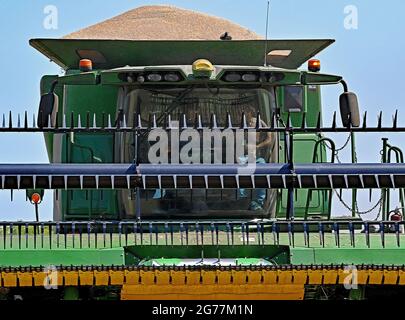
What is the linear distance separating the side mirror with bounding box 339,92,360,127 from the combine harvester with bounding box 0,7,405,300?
1 centimetres

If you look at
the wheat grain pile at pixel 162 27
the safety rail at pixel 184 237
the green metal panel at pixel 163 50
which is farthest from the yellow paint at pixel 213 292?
the wheat grain pile at pixel 162 27

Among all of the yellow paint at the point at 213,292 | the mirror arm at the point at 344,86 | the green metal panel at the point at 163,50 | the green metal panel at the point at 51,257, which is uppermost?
the green metal panel at the point at 163,50

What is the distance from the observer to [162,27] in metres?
11.6

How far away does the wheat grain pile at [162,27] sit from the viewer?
1155cm

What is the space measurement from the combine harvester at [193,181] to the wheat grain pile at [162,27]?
4cm

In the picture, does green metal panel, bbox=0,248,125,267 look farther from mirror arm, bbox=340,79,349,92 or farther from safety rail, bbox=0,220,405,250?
mirror arm, bbox=340,79,349,92

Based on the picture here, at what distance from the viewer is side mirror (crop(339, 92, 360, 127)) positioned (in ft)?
27.1

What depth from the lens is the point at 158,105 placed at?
8656mm

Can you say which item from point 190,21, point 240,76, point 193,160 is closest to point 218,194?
point 193,160

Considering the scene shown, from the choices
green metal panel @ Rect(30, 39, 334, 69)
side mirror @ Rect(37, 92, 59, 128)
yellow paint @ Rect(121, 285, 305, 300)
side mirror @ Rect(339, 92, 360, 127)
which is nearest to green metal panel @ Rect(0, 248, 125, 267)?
yellow paint @ Rect(121, 285, 305, 300)

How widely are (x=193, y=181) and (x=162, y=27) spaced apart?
5.37m

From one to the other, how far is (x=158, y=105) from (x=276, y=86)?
106 cm

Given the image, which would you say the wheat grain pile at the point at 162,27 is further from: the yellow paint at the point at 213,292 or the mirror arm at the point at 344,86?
the yellow paint at the point at 213,292

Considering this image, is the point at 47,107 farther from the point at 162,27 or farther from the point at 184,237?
the point at 162,27
